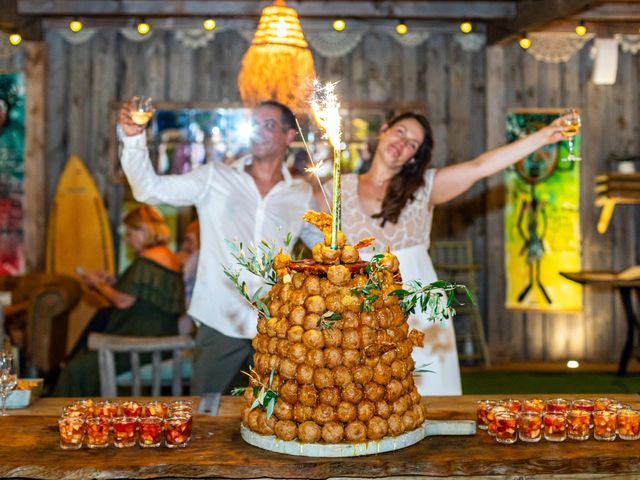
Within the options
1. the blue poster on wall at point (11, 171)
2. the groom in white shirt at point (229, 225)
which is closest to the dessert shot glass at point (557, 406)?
the groom in white shirt at point (229, 225)

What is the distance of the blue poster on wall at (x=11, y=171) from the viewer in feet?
25.3

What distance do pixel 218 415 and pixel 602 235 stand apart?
5990 millimetres

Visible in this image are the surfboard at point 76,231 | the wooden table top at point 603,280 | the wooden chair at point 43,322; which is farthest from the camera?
the surfboard at point 76,231

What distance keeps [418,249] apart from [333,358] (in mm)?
1532

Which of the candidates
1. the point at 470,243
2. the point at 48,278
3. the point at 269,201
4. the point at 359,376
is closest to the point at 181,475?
the point at 359,376

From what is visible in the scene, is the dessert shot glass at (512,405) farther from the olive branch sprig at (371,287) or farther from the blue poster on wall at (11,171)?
the blue poster on wall at (11,171)

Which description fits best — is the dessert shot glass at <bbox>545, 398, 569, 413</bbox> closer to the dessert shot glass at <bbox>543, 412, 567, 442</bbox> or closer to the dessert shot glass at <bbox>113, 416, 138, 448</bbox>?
the dessert shot glass at <bbox>543, 412, 567, 442</bbox>

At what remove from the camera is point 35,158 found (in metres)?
7.68

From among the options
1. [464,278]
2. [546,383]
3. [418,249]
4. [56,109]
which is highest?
[56,109]

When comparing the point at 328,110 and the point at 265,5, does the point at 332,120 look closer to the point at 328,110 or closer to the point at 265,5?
the point at 328,110

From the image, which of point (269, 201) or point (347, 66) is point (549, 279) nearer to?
point (347, 66)

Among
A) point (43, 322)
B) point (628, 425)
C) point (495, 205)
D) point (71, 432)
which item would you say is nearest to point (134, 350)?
point (71, 432)

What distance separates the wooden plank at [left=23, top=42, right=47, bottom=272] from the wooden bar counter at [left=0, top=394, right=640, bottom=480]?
18.0ft

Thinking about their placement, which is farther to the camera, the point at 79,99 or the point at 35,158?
the point at 79,99
